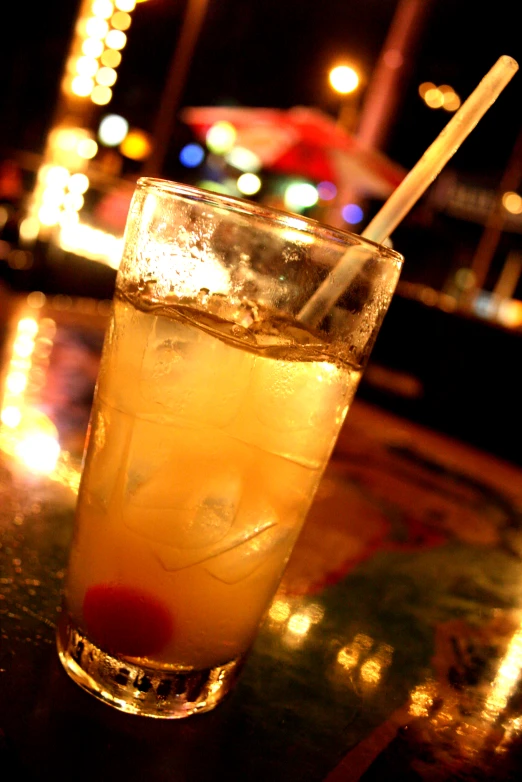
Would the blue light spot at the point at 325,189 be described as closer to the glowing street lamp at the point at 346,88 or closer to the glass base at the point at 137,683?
the glowing street lamp at the point at 346,88

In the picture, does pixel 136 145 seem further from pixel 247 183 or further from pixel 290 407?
pixel 290 407

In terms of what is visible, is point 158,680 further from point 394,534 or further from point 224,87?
point 224,87

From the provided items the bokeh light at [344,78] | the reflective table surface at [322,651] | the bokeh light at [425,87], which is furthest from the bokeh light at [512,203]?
the reflective table surface at [322,651]

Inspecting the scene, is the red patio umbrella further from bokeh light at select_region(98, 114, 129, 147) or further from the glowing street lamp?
bokeh light at select_region(98, 114, 129, 147)

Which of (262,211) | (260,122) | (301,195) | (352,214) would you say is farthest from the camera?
(301,195)

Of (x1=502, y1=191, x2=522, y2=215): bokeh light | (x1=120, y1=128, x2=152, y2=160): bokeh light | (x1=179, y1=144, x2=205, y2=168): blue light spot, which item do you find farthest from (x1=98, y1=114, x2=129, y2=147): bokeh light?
(x1=502, y1=191, x2=522, y2=215): bokeh light

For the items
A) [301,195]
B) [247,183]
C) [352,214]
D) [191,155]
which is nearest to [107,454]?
[352,214]

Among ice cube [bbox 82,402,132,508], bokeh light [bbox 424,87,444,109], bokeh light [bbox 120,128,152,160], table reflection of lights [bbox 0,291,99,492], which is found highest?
bokeh light [bbox 424,87,444,109]
